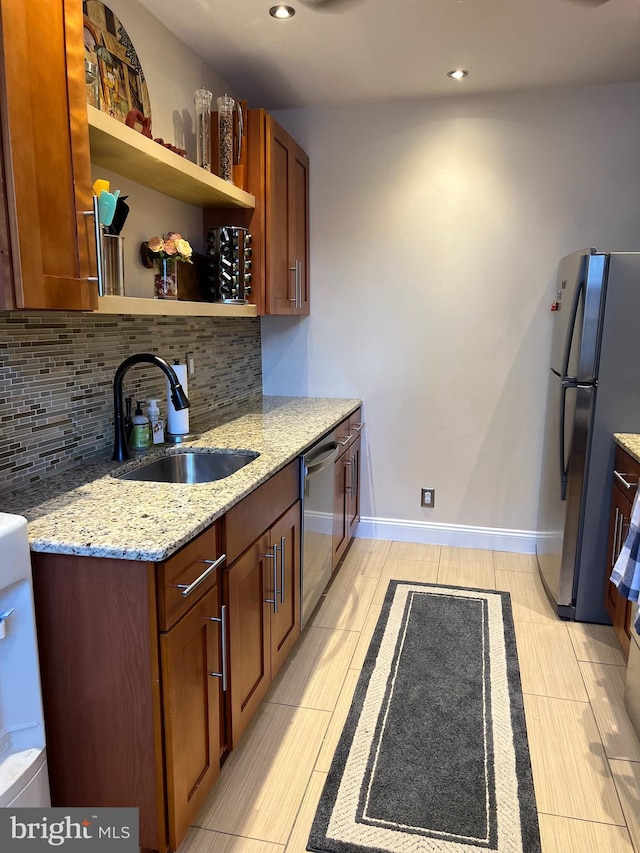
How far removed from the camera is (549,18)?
93.3 inches

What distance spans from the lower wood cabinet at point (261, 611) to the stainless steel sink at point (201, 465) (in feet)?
0.90

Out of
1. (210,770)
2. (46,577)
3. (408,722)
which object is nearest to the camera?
(46,577)

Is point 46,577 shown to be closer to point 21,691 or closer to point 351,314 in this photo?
point 21,691

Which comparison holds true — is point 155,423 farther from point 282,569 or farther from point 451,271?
point 451,271

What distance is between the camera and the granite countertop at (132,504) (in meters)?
1.33

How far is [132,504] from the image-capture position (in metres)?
1.60

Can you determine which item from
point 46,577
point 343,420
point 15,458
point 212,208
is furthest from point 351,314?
point 46,577

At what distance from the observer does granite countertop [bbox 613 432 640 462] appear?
2.31m

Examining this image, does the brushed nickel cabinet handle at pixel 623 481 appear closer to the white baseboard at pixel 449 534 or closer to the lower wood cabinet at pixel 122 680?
the white baseboard at pixel 449 534

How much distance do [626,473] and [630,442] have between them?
13cm

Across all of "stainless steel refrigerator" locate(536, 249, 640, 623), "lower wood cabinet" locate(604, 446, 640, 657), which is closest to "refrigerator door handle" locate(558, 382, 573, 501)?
"stainless steel refrigerator" locate(536, 249, 640, 623)

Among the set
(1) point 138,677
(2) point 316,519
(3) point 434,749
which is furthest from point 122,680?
(2) point 316,519

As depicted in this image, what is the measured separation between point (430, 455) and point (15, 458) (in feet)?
7.99

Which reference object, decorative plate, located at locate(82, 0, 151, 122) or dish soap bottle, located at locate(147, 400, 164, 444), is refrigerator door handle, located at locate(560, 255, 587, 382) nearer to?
dish soap bottle, located at locate(147, 400, 164, 444)
